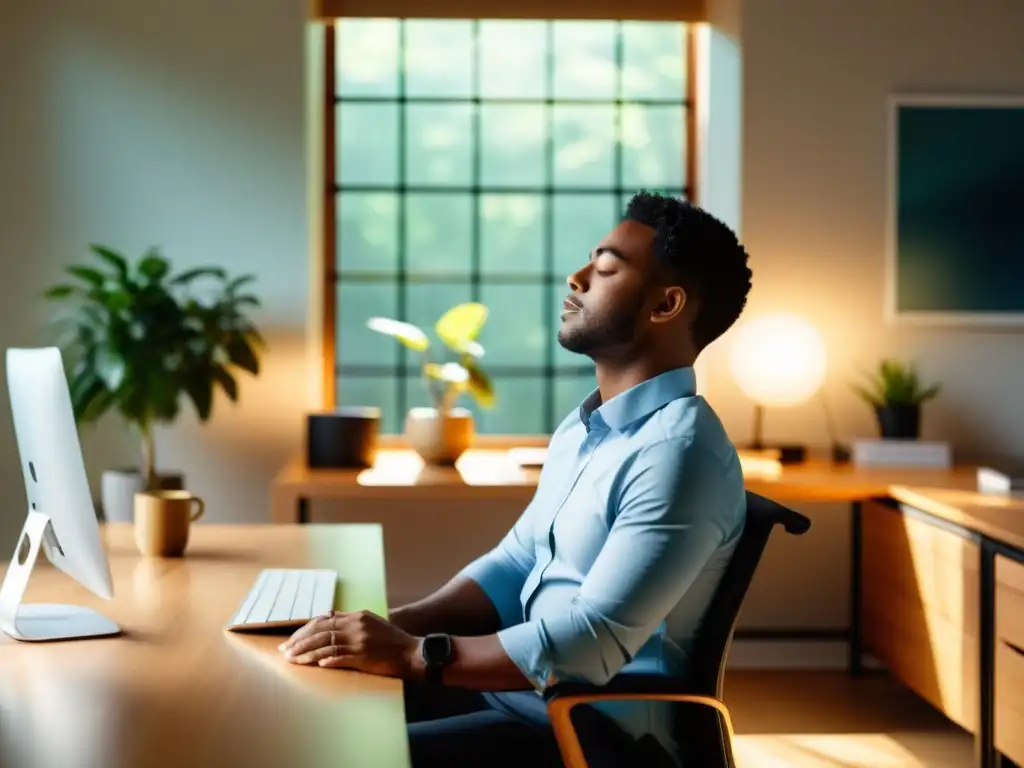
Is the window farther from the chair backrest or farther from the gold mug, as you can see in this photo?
the chair backrest

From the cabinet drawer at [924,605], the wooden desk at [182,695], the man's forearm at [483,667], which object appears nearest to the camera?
the wooden desk at [182,695]

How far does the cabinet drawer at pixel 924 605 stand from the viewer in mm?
3195

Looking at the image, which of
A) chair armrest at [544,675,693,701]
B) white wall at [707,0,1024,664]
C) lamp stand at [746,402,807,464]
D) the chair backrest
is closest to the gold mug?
chair armrest at [544,675,693,701]

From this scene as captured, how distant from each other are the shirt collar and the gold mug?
0.86 metres

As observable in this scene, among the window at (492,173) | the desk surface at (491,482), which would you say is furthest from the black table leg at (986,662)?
the window at (492,173)

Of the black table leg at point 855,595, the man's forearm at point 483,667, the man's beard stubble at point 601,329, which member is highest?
the man's beard stubble at point 601,329

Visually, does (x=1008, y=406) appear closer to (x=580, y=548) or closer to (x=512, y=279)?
(x=512, y=279)

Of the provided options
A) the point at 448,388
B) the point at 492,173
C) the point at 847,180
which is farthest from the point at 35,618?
the point at 847,180

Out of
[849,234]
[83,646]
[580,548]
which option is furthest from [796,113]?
[83,646]

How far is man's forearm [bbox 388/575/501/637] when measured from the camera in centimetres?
208

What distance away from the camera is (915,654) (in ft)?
11.9

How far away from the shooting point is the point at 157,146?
447 centimetres

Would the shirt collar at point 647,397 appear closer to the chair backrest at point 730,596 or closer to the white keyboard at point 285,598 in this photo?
the chair backrest at point 730,596

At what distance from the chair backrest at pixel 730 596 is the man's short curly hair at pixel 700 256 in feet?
1.02
